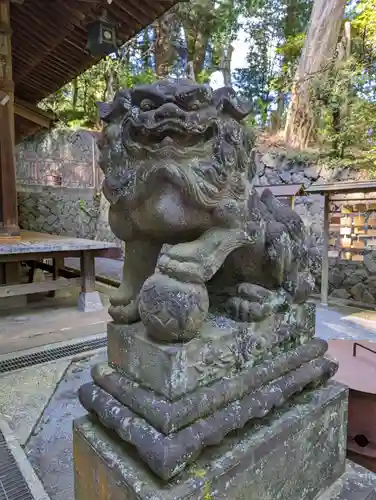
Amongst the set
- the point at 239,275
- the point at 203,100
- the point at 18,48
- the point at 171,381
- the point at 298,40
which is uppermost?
the point at 298,40

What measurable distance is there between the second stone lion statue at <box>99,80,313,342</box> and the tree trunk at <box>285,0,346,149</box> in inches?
340

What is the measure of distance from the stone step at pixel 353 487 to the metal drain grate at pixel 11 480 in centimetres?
128

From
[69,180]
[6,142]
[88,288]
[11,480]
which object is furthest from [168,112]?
[69,180]

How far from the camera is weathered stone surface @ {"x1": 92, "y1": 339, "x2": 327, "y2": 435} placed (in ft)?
3.01

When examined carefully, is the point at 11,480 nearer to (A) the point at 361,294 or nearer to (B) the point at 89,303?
(B) the point at 89,303

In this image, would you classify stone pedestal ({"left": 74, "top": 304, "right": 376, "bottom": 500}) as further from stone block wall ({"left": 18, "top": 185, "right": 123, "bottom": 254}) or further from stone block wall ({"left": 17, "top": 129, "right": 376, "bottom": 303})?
stone block wall ({"left": 18, "top": 185, "right": 123, "bottom": 254})

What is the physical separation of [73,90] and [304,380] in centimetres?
1456

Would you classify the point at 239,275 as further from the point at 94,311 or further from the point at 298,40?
the point at 298,40

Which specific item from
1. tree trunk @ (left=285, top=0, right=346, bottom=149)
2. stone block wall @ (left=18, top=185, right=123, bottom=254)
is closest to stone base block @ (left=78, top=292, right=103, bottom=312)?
stone block wall @ (left=18, top=185, right=123, bottom=254)

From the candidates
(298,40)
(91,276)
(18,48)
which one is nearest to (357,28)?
(298,40)

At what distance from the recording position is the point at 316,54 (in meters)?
8.50

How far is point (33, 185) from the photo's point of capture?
11.7 metres

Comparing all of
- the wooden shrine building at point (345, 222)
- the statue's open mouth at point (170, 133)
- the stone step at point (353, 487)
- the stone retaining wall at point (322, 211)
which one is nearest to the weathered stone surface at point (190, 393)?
the stone step at point (353, 487)

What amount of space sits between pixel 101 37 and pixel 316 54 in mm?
6635
